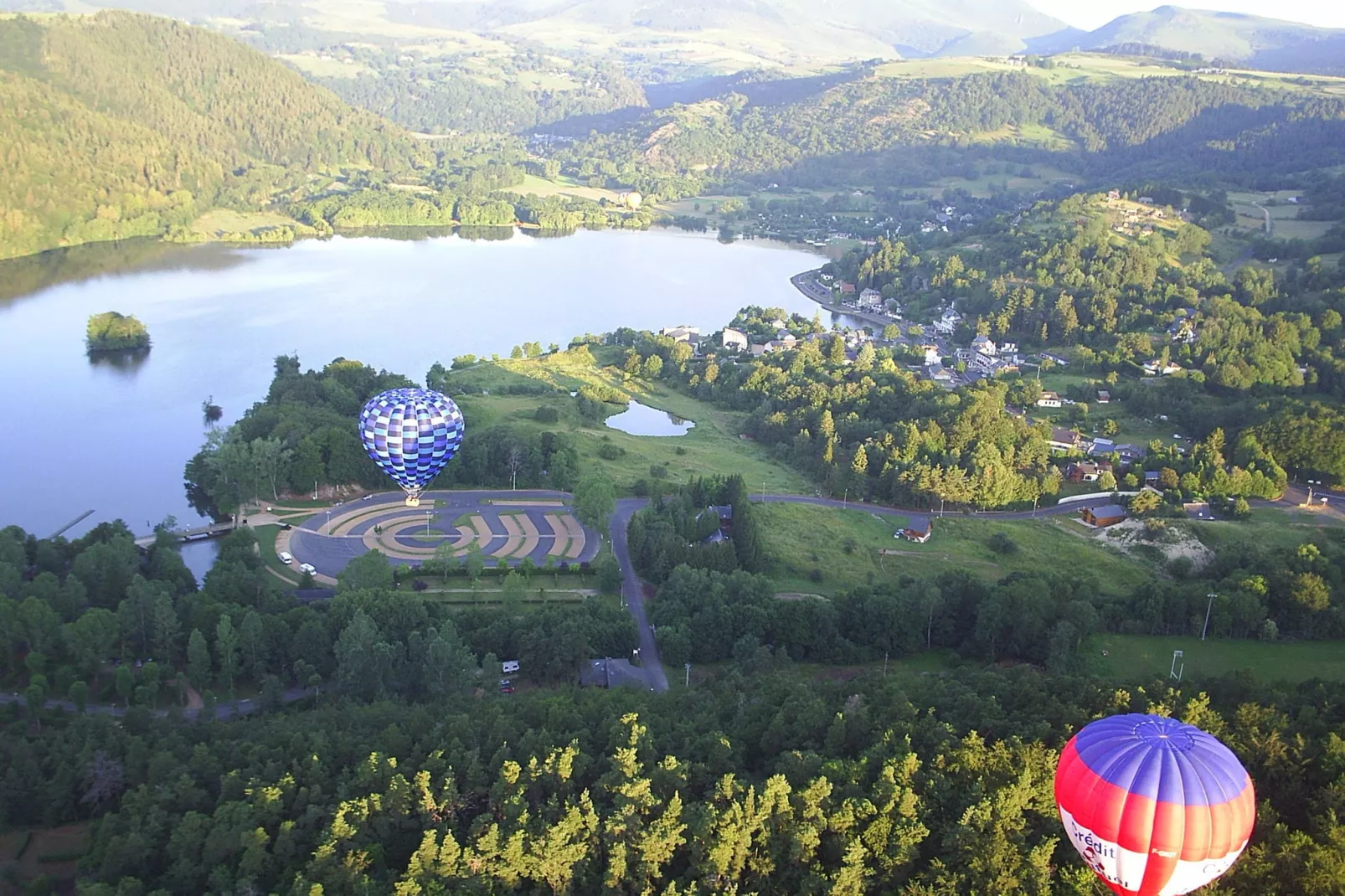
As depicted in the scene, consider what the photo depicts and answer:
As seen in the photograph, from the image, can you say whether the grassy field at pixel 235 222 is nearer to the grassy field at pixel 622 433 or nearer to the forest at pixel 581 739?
the grassy field at pixel 622 433

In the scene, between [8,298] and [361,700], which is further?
[8,298]

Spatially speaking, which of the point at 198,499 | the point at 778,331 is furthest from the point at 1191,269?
the point at 198,499

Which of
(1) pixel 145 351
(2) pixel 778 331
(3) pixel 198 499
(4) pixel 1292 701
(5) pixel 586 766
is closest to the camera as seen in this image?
(5) pixel 586 766

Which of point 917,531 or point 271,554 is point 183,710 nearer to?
point 271,554

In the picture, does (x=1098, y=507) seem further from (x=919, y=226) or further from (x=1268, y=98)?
(x=1268, y=98)

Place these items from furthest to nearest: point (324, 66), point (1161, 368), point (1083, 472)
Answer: point (324, 66) → point (1161, 368) → point (1083, 472)

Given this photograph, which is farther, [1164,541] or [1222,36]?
[1222,36]

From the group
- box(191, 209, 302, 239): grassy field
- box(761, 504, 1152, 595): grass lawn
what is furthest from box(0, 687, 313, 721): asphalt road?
box(191, 209, 302, 239): grassy field

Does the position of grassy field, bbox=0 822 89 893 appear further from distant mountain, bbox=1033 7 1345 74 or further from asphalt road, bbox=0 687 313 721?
distant mountain, bbox=1033 7 1345 74

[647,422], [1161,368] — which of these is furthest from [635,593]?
[1161,368]
